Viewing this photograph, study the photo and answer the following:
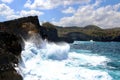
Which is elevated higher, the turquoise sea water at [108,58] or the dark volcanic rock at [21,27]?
the dark volcanic rock at [21,27]

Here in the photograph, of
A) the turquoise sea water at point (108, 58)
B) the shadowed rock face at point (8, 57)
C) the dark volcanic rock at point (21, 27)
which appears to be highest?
the dark volcanic rock at point (21, 27)

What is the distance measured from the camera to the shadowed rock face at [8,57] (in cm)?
1794

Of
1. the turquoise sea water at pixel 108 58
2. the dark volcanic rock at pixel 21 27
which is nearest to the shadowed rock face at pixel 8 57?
the turquoise sea water at pixel 108 58

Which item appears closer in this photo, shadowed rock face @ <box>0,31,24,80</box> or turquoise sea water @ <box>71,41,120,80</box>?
shadowed rock face @ <box>0,31,24,80</box>

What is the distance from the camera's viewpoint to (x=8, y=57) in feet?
64.5

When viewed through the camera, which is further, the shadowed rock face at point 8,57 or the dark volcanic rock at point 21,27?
the dark volcanic rock at point 21,27

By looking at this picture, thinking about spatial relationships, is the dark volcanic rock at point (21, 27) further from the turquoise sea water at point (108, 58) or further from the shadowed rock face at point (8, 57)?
the shadowed rock face at point (8, 57)

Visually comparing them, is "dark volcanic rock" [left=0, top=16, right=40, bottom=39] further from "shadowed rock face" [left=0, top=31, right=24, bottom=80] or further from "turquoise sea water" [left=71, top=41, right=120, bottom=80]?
"shadowed rock face" [left=0, top=31, right=24, bottom=80]

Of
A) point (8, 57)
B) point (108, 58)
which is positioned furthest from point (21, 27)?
point (8, 57)

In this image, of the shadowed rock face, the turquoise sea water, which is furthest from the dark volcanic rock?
the shadowed rock face

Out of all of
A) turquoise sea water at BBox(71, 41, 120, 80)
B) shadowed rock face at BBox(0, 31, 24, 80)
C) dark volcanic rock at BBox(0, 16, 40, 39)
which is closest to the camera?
shadowed rock face at BBox(0, 31, 24, 80)

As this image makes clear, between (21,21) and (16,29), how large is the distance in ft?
12.8

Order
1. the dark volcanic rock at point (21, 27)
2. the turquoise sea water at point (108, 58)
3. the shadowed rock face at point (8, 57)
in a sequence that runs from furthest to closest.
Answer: the dark volcanic rock at point (21, 27) < the turquoise sea water at point (108, 58) < the shadowed rock face at point (8, 57)

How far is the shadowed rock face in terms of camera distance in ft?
58.9
